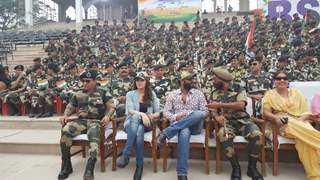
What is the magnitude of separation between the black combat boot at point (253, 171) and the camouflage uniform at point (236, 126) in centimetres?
6

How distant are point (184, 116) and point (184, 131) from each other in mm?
225

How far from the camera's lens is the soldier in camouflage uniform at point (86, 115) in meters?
4.34

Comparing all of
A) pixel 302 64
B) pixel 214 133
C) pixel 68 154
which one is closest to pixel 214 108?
pixel 214 133

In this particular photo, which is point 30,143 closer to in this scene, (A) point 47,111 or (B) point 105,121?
(B) point 105,121

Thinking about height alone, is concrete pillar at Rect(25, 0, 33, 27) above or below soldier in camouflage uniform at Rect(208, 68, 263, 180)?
above

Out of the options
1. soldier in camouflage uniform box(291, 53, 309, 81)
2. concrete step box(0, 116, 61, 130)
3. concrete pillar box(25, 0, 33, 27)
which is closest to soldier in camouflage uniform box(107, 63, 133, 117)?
concrete step box(0, 116, 61, 130)

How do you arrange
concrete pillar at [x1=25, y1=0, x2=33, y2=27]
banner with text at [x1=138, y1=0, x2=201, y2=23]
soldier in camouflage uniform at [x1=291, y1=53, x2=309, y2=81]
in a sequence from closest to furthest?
soldier in camouflage uniform at [x1=291, y1=53, x2=309, y2=81] → banner with text at [x1=138, y1=0, x2=201, y2=23] → concrete pillar at [x1=25, y1=0, x2=33, y2=27]

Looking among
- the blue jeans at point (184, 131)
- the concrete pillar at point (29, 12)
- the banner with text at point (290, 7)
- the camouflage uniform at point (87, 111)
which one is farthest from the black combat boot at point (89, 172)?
the concrete pillar at point (29, 12)

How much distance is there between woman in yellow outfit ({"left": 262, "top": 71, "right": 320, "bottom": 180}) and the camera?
12.5 ft

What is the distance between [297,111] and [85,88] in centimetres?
268

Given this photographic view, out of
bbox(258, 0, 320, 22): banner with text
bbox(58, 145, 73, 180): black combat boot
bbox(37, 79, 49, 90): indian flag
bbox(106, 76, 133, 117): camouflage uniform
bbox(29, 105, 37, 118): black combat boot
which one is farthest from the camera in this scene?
bbox(258, 0, 320, 22): banner with text

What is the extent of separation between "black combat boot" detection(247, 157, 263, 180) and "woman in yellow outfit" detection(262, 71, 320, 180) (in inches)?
18.7

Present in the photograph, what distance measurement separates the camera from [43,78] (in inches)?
290

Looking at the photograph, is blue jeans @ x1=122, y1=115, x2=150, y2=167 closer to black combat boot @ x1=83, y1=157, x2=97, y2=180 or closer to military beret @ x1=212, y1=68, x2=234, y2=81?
black combat boot @ x1=83, y1=157, x2=97, y2=180
